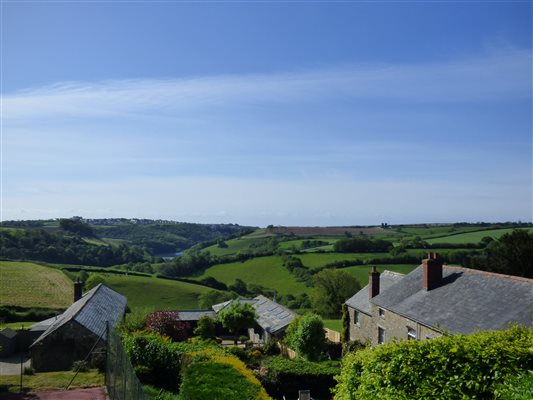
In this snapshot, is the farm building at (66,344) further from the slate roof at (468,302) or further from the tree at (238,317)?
the slate roof at (468,302)

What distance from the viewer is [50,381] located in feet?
84.7

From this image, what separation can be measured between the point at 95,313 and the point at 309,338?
16.8 meters

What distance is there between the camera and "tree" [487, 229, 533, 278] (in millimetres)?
49250

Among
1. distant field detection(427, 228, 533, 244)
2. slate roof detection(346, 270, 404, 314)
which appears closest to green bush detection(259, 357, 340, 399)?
slate roof detection(346, 270, 404, 314)

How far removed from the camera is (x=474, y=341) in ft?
36.8

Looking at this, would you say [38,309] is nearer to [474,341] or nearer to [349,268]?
[349,268]

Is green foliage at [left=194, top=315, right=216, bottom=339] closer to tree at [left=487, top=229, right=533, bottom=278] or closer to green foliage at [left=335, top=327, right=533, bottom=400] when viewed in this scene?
tree at [left=487, top=229, right=533, bottom=278]

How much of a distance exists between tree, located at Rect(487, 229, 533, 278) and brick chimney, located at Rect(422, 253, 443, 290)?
25159 millimetres

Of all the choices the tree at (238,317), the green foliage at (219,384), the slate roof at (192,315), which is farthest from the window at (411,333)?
the slate roof at (192,315)

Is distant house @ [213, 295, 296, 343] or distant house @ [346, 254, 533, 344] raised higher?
distant house @ [346, 254, 533, 344]

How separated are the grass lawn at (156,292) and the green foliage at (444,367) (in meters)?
65.5

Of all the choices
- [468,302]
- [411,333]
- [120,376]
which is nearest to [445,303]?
[468,302]

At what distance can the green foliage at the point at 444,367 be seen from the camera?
9.98 meters

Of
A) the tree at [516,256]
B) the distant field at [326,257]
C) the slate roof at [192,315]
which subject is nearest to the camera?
the tree at [516,256]
